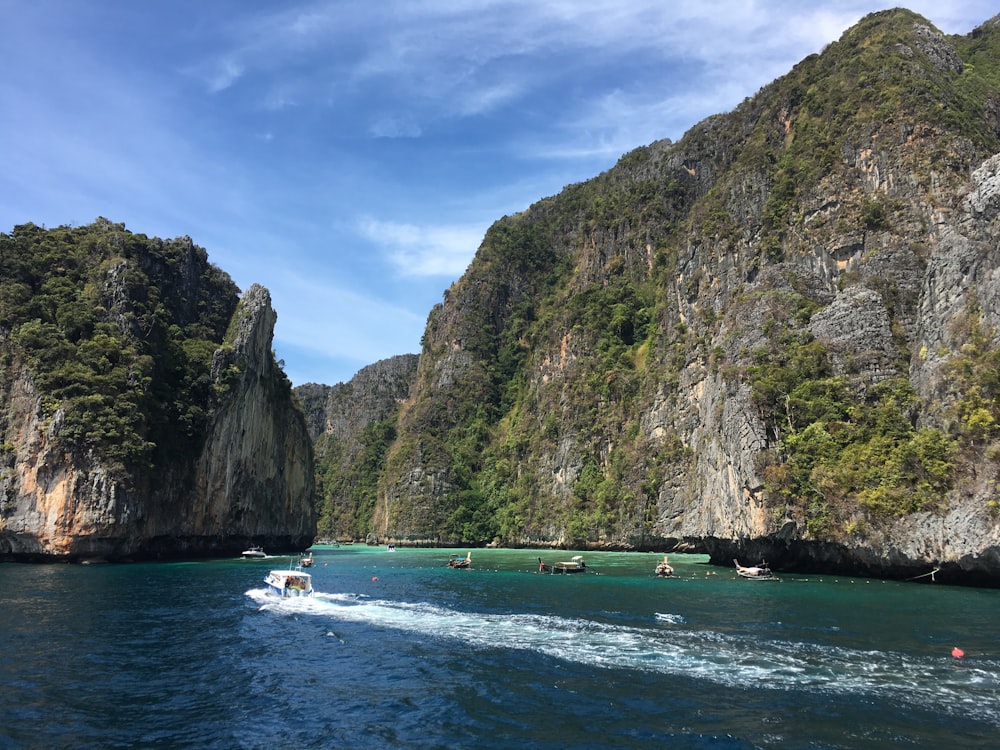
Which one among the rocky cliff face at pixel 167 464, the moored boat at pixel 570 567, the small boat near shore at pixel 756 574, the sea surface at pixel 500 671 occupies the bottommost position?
the moored boat at pixel 570 567

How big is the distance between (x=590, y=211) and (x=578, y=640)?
142 metres

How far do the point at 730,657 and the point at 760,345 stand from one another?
4867 centimetres

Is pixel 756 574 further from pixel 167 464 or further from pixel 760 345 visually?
A: pixel 167 464

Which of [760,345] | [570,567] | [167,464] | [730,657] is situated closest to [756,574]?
[570,567]

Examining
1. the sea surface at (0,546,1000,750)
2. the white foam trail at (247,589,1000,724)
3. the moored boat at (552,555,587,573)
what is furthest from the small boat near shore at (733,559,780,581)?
the white foam trail at (247,589,1000,724)

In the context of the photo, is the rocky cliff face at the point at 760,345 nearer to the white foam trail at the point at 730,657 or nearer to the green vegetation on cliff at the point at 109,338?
the white foam trail at the point at 730,657

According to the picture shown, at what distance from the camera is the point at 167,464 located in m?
67.2

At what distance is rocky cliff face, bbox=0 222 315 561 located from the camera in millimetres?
55562

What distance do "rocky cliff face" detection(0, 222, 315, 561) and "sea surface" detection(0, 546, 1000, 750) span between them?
72.8 feet

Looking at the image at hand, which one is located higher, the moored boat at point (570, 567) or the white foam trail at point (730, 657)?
the white foam trail at point (730, 657)

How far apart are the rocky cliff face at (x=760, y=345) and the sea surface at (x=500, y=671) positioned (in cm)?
1377

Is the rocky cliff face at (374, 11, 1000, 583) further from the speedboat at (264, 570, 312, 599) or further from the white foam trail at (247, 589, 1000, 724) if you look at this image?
the speedboat at (264, 570, 312, 599)

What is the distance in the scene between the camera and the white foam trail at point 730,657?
17328 millimetres

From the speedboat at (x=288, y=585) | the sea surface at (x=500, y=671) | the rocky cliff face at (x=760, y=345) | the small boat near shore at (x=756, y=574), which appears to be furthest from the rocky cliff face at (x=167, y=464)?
the small boat near shore at (x=756, y=574)
